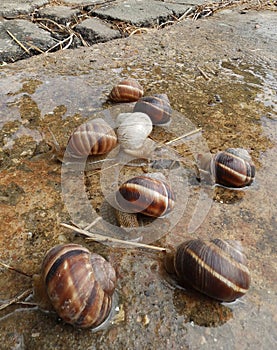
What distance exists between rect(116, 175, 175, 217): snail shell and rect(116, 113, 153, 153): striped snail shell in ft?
1.49

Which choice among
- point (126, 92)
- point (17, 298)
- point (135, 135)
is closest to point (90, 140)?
point (135, 135)

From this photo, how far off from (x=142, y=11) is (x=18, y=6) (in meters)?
1.38

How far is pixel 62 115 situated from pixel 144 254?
128 centimetres

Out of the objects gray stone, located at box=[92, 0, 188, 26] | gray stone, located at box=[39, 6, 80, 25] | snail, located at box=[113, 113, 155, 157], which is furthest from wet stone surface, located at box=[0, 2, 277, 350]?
gray stone, located at box=[39, 6, 80, 25]

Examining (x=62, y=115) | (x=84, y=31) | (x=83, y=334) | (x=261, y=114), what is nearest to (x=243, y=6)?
(x=84, y=31)

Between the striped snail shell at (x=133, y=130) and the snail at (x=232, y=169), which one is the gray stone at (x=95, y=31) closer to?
the striped snail shell at (x=133, y=130)

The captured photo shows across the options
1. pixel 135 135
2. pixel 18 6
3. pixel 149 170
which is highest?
pixel 18 6

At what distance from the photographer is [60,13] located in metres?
3.73

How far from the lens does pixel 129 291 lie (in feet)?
4.75

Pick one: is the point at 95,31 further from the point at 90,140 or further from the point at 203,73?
the point at 90,140

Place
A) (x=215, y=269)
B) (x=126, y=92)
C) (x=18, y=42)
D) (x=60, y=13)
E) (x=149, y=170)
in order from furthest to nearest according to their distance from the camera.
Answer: (x=60, y=13) < (x=18, y=42) < (x=126, y=92) < (x=149, y=170) < (x=215, y=269)

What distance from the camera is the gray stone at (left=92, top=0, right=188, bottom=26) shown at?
3.85 metres

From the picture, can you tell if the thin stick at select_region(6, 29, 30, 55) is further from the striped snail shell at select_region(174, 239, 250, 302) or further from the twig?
the striped snail shell at select_region(174, 239, 250, 302)

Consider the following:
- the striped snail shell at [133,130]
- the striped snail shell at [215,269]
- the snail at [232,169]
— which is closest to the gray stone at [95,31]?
the striped snail shell at [133,130]
